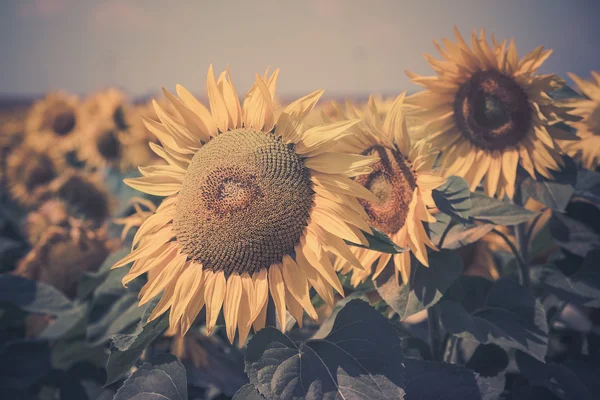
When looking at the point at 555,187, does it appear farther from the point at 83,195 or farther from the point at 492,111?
the point at 83,195

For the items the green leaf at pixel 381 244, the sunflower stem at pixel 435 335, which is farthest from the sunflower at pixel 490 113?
the green leaf at pixel 381 244

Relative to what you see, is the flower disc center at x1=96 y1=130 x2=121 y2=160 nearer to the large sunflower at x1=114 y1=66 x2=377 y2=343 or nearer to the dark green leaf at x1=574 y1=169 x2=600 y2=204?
the large sunflower at x1=114 y1=66 x2=377 y2=343

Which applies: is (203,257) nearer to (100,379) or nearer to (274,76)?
(274,76)

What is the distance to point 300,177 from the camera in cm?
119

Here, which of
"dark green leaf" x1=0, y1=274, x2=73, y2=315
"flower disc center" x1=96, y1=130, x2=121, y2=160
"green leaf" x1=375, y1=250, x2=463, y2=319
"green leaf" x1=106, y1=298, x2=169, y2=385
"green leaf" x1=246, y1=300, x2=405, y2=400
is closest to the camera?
"green leaf" x1=246, y1=300, x2=405, y2=400

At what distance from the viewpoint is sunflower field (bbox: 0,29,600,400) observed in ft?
3.86

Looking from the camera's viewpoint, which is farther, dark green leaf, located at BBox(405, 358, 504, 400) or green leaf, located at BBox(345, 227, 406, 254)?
dark green leaf, located at BBox(405, 358, 504, 400)

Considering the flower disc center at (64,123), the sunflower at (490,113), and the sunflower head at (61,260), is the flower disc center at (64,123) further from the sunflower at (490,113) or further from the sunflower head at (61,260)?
the sunflower at (490,113)

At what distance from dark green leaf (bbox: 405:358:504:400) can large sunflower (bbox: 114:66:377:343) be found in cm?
42

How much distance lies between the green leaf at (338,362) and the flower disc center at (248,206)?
213mm

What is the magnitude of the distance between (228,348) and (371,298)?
64 centimetres

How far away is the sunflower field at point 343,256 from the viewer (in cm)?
118

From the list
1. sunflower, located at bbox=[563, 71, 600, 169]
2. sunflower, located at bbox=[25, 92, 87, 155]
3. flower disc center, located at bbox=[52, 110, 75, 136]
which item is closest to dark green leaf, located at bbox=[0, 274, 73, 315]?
sunflower, located at bbox=[563, 71, 600, 169]

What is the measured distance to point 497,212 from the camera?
58.5 inches
